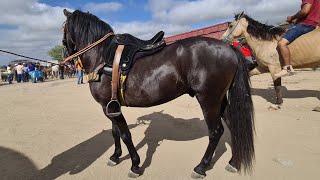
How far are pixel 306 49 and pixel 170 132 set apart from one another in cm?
375

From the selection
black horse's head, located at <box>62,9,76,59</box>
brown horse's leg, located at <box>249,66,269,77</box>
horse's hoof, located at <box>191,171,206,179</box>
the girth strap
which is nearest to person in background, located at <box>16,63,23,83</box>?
brown horse's leg, located at <box>249,66,269,77</box>

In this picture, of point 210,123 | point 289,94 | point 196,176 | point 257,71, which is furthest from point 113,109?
point 289,94

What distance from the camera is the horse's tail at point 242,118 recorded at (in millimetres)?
3389

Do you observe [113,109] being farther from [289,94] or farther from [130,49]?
[289,94]

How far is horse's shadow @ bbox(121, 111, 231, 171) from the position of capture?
4.25m

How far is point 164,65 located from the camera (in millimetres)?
3297

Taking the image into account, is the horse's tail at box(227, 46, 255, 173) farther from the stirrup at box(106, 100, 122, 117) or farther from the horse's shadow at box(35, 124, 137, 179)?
the horse's shadow at box(35, 124, 137, 179)

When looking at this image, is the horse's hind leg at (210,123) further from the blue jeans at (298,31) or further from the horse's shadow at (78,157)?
the blue jeans at (298,31)

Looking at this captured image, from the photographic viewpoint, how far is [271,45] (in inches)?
258

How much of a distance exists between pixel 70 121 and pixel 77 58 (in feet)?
10.6

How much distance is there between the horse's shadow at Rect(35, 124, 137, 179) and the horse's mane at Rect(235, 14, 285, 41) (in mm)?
4525

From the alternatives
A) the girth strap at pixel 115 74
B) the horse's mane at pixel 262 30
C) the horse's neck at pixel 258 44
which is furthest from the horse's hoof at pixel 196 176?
the horse's mane at pixel 262 30

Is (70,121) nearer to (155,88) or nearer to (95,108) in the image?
(95,108)

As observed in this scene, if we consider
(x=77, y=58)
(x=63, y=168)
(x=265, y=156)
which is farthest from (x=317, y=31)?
(x=63, y=168)
